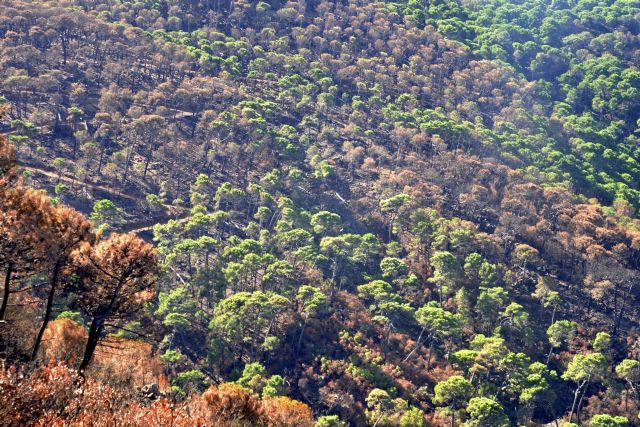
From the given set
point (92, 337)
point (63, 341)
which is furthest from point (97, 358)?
point (92, 337)

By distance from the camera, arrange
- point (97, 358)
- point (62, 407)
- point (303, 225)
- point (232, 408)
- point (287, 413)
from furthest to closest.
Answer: point (303, 225), point (287, 413), point (97, 358), point (232, 408), point (62, 407)

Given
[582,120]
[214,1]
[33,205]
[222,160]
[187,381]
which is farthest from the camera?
[214,1]

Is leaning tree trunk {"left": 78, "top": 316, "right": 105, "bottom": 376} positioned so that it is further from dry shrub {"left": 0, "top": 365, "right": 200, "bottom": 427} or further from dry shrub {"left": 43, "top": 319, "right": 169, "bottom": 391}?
dry shrub {"left": 0, "top": 365, "right": 200, "bottom": 427}

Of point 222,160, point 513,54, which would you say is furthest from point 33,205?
point 513,54

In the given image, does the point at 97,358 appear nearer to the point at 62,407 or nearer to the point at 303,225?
the point at 62,407

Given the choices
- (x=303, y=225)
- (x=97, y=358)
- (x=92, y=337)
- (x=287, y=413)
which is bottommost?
(x=303, y=225)

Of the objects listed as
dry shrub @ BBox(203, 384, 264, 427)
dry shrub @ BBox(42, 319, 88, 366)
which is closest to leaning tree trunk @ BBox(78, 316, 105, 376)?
dry shrub @ BBox(42, 319, 88, 366)

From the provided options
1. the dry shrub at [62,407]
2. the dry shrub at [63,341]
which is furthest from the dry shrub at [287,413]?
the dry shrub at [62,407]

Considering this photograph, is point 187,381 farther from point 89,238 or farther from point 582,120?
point 582,120
